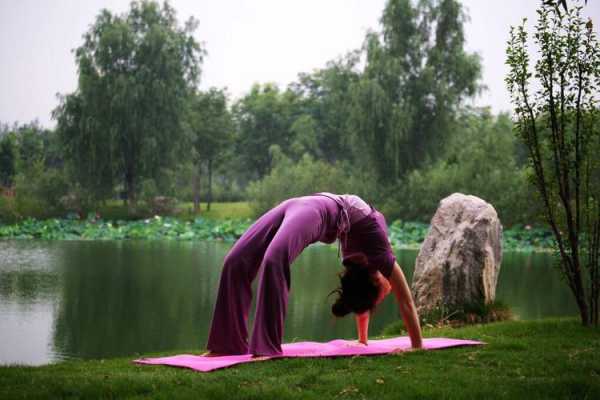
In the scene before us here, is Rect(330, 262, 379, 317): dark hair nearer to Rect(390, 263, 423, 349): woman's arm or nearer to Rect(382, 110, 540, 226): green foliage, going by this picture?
Rect(390, 263, 423, 349): woman's arm

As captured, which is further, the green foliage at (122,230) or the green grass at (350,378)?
the green foliage at (122,230)

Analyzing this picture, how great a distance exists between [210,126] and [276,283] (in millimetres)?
28377

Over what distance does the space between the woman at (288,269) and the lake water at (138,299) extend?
3105 millimetres

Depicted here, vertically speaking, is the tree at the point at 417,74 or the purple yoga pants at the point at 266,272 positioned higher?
the tree at the point at 417,74

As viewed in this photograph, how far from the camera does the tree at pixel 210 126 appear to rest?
3189 cm

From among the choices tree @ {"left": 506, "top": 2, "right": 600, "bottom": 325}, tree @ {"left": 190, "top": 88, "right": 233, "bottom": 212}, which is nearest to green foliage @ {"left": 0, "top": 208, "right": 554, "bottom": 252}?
tree @ {"left": 190, "top": 88, "right": 233, "bottom": 212}

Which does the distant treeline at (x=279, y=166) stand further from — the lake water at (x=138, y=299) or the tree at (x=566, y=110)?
the tree at (x=566, y=110)

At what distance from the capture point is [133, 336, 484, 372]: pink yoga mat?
407 centimetres

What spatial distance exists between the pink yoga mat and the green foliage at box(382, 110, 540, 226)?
17563mm

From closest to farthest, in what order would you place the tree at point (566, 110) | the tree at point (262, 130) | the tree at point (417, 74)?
the tree at point (566, 110) → the tree at point (417, 74) → the tree at point (262, 130)

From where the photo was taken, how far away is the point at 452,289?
24.8 feet

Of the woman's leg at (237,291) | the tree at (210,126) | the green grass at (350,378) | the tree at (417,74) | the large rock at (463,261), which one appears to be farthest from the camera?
the tree at (210,126)

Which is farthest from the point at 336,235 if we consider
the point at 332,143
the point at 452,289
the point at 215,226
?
the point at 332,143

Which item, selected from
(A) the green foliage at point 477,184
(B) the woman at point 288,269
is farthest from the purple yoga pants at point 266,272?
(A) the green foliage at point 477,184
